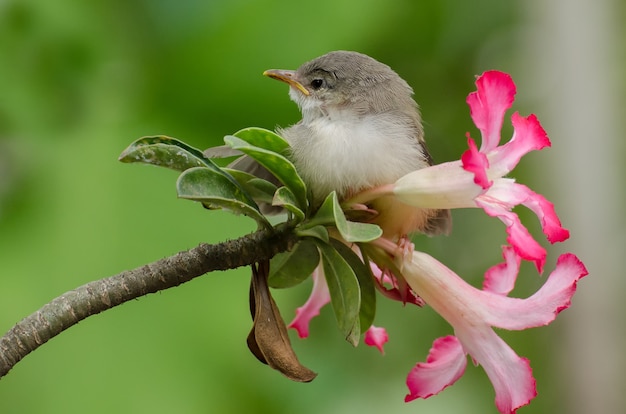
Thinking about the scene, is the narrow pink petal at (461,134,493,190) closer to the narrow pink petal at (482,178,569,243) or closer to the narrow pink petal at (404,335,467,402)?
the narrow pink petal at (482,178,569,243)

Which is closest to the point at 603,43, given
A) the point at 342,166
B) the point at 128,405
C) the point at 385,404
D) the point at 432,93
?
the point at 432,93

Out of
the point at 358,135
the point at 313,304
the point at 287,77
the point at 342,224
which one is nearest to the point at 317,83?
the point at 287,77

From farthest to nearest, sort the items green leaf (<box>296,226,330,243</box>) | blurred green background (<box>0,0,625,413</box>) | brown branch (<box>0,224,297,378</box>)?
1. blurred green background (<box>0,0,625,413</box>)
2. green leaf (<box>296,226,330,243</box>)
3. brown branch (<box>0,224,297,378</box>)

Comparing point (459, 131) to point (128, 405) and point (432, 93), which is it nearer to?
point (432, 93)

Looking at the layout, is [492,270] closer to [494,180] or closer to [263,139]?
[494,180]

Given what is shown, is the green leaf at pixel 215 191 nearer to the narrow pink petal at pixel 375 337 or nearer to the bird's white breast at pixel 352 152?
the bird's white breast at pixel 352 152

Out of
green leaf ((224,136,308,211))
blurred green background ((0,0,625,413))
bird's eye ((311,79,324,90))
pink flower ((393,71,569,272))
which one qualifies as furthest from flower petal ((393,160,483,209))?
blurred green background ((0,0,625,413))
